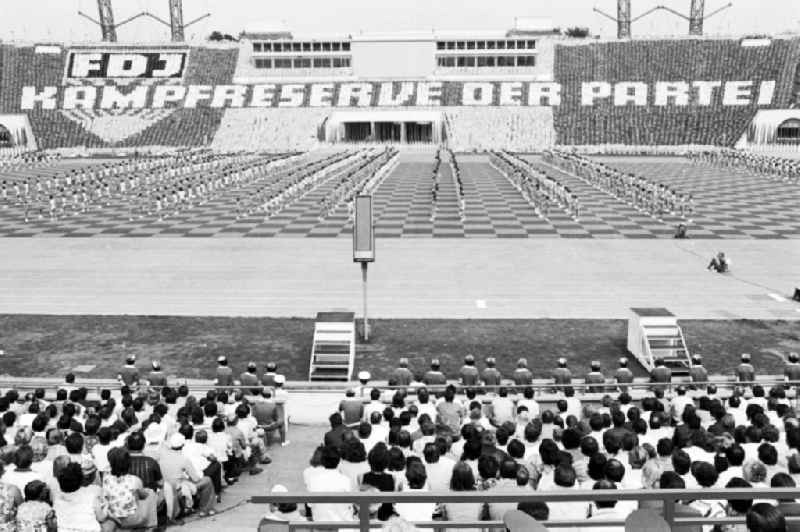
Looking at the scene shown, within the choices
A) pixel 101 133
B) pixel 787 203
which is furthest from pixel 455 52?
pixel 787 203

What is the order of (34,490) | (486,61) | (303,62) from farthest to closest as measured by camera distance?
(303,62) → (486,61) → (34,490)

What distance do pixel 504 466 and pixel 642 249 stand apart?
2241cm

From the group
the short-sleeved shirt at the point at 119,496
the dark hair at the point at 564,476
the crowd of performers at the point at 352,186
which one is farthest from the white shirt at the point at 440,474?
the crowd of performers at the point at 352,186

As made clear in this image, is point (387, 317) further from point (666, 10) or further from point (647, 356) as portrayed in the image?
point (666, 10)

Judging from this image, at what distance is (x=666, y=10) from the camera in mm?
116625

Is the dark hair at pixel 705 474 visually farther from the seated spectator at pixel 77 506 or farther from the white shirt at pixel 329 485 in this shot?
the seated spectator at pixel 77 506

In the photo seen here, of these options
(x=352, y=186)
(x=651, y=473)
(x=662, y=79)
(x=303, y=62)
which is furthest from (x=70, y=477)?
(x=303, y=62)

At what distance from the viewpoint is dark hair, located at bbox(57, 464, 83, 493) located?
744 cm

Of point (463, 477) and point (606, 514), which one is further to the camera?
point (463, 477)

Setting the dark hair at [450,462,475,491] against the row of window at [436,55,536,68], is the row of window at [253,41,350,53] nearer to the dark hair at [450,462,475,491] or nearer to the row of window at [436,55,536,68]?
the row of window at [436,55,536,68]

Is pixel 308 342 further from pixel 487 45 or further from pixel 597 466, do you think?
pixel 487 45

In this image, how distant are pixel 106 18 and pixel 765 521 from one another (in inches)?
5071

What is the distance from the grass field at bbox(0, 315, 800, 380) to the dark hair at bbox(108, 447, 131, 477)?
7.48m

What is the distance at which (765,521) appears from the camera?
166 inches
